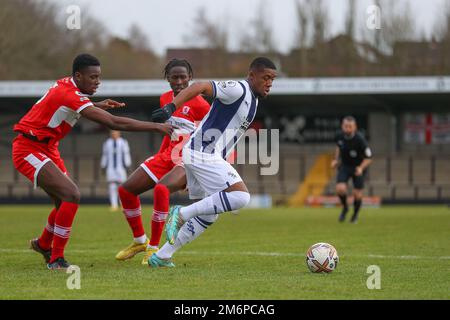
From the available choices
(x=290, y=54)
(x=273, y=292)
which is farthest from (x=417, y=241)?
(x=290, y=54)

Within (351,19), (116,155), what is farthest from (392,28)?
(116,155)

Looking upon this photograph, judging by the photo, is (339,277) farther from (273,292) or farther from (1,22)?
(1,22)

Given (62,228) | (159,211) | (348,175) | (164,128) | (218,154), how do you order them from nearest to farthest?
(164,128), (218,154), (62,228), (159,211), (348,175)

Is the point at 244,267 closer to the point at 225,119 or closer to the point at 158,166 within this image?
the point at 225,119

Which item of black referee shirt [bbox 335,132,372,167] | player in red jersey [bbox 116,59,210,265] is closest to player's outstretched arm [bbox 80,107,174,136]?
player in red jersey [bbox 116,59,210,265]

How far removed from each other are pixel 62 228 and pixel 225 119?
6.80 ft

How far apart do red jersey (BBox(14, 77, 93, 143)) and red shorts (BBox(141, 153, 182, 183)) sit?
1.32m

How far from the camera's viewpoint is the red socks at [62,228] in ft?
29.5

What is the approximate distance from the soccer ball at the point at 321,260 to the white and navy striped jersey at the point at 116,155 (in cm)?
1757

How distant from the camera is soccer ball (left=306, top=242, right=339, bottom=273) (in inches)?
337

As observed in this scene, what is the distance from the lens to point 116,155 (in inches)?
1024

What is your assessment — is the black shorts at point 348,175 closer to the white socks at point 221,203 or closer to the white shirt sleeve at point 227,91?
the white socks at point 221,203
